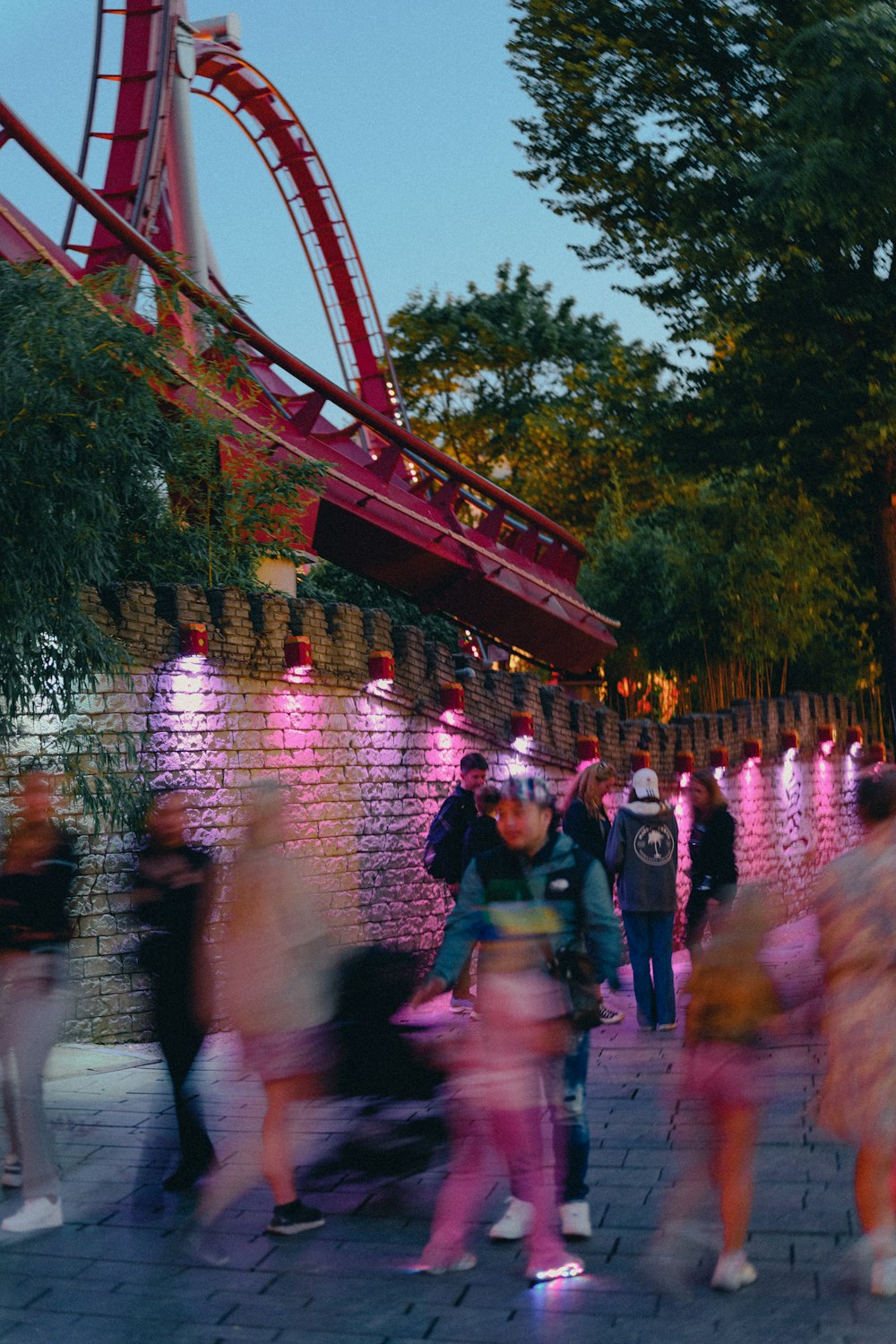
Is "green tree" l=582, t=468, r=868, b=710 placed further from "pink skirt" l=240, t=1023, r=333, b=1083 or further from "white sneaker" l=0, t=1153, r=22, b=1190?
"pink skirt" l=240, t=1023, r=333, b=1083

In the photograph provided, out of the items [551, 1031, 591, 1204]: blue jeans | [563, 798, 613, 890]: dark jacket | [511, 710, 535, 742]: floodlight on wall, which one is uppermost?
[511, 710, 535, 742]: floodlight on wall

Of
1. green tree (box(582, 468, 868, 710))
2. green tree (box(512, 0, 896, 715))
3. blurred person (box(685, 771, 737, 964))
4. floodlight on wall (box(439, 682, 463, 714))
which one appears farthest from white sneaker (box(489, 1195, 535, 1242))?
green tree (box(582, 468, 868, 710))

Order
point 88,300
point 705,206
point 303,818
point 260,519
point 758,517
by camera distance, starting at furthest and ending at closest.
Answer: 1. point 758,517
2. point 705,206
3. point 260,519
4. point 303,818
5. point 88,300

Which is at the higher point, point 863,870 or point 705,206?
point 705,206

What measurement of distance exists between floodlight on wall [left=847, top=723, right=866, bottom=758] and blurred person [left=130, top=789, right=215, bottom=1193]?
20.5 m

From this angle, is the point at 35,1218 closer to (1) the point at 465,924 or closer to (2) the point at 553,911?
(1) the point at 465,924

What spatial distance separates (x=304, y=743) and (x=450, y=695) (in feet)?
6.54

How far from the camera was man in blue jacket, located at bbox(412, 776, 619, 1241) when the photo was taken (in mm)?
4949

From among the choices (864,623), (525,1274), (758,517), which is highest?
(758,517)

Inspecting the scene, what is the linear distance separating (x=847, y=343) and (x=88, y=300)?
1015 cm

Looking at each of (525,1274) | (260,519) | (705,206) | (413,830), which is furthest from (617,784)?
(525,1274)

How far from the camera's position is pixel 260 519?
13289mm

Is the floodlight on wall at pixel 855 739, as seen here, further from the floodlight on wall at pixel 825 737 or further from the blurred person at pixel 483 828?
the blurred person at pixel 483 828

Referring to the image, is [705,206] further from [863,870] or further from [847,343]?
[863,870]
